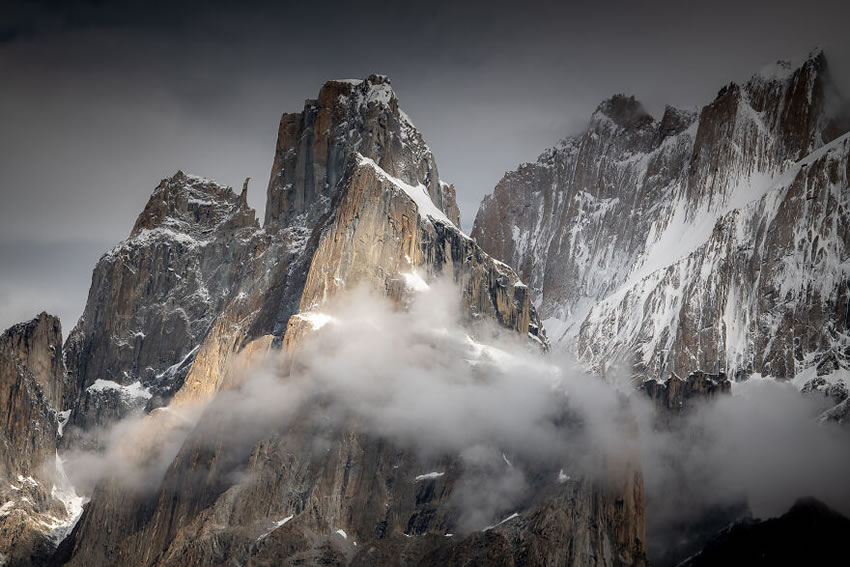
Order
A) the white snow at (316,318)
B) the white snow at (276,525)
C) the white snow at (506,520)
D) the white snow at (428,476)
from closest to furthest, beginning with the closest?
the white snow at (506,520), the white snow at (276,525), the white snow at (428,476), the white snow at (316,318)

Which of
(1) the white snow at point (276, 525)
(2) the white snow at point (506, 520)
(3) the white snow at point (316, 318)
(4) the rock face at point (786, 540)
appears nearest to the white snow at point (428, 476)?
(2) the white snow at point (506, 520)

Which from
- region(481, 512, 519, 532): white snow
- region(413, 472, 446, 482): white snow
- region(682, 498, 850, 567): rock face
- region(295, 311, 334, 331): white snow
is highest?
region(295, 311, 334, 331): white snow

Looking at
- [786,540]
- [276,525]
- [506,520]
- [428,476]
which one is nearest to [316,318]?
[428,476]

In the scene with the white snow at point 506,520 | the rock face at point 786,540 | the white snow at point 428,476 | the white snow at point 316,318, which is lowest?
the rock face at point 786,540

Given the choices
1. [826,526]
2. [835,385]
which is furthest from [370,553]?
[835,385]

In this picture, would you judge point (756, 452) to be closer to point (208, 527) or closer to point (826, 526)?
point (826, 526)

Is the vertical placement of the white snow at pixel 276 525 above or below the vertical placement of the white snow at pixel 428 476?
below

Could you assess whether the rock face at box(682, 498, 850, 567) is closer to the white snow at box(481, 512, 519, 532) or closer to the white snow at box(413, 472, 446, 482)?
the white snow at box(481, 512, 519, 532)

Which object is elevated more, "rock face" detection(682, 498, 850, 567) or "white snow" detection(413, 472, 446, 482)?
"white snow" detection(413, 472, 446, 482)

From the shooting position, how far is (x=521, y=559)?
158500 mm

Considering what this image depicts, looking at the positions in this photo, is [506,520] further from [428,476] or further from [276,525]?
[276,525]

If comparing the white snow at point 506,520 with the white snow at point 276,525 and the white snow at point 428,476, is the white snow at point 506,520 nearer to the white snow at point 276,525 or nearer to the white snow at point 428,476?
the white snow at point 428,476

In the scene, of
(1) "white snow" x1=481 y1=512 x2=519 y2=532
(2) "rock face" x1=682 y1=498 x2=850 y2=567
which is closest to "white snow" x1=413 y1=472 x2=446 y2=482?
(1) "white snow" x1=481 y1=512 x2=519 y2=532

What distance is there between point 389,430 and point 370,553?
2105cm
